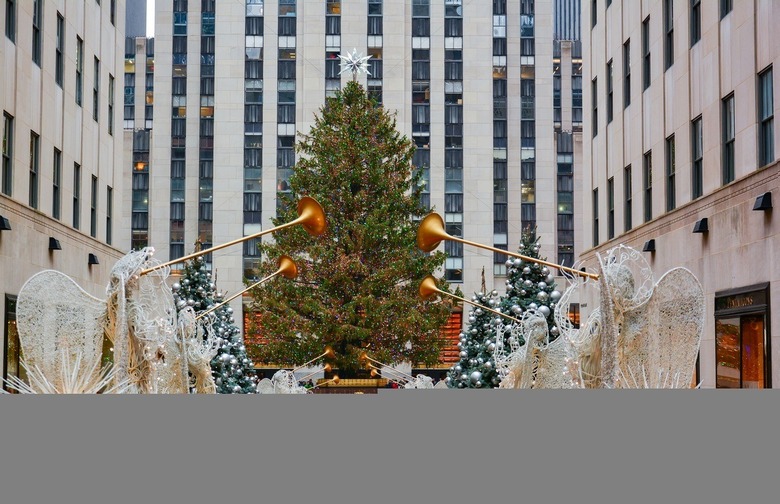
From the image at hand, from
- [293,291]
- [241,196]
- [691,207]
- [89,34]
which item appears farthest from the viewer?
[241,196]

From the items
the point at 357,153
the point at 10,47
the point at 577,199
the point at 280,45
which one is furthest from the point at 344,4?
the point at 10,47

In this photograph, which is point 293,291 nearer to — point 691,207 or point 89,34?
point 89,34

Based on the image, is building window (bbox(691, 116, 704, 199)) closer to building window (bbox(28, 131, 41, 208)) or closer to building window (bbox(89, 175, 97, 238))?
building window (bbox(28, 131, 41, 208))

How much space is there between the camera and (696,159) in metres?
24.3

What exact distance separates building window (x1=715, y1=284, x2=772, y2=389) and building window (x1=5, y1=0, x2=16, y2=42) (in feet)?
58.7

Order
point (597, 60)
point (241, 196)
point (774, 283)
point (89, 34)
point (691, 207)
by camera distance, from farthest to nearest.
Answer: point (241, 196) < point (597, 60) < point (89, 34) < point (691, 207) < point (774, 283)

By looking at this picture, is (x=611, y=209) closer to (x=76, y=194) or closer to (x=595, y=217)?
(x=595, y=217)

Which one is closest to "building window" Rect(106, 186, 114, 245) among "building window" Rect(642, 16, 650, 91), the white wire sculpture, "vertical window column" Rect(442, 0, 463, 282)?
"building window" Rect(642, 16, 650, 91)

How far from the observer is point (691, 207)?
79.6 feet

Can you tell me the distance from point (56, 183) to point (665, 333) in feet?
70.3

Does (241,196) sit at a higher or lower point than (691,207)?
higher

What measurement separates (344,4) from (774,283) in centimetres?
4935

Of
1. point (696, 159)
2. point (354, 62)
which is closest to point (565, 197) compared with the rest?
point (354, 62)

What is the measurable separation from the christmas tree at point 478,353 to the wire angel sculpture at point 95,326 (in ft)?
41.8
